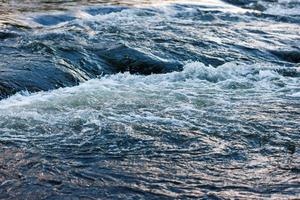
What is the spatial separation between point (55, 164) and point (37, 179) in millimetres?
452

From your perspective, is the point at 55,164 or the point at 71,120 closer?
the point at 55,164

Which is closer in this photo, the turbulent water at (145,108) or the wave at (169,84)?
the turbulent water at (145,108)

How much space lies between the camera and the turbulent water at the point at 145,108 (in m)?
5.14

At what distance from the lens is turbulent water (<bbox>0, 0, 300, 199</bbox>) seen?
16.9 feet

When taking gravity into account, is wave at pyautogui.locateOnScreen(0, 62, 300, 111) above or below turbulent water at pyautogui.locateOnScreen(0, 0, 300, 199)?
below

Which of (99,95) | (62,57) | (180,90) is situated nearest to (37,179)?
(99,95)

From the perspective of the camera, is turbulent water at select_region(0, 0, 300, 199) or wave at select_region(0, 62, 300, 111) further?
wave at select_region(0, 62, 300, 111)

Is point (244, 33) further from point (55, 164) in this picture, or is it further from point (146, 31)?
point (55, 164)

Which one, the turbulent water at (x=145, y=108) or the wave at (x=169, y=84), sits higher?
the turbulent water at (x=145, y=108)

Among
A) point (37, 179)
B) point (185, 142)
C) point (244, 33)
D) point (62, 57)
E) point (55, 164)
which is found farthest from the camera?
point (244, 33)

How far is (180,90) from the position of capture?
8.72 metres

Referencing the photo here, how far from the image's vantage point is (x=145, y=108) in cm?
757

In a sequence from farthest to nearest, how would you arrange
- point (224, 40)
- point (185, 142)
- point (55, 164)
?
point (224, 40), point (185, 142), point (55, 164)

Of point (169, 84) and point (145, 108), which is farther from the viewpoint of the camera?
point (169, 84)
